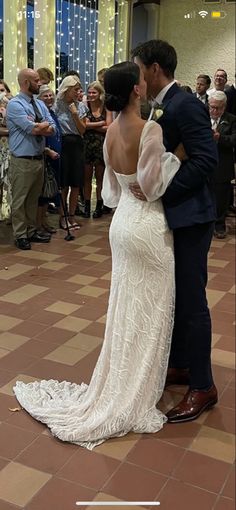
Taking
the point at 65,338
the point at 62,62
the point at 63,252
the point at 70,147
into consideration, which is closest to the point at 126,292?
the point at 65,338

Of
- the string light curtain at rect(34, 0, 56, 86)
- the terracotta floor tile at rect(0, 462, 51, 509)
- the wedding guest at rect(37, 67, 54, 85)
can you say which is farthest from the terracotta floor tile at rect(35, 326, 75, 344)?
the string light curtain at rect(34, 0, 56, 86)

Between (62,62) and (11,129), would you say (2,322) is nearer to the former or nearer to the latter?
(11,129)

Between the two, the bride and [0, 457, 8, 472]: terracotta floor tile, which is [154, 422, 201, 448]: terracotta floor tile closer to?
the bride

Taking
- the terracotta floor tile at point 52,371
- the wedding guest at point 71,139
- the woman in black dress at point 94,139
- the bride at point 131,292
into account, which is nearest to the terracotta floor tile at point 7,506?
the bride at point 131,292

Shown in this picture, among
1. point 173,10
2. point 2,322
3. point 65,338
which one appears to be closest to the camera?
point 173,10

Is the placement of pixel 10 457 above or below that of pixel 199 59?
below

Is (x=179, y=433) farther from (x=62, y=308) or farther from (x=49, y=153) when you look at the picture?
(x=49, y=153)

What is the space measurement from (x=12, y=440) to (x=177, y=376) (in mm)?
695

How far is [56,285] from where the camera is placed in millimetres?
3418

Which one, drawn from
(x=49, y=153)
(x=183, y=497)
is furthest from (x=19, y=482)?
(x=49, y=153)

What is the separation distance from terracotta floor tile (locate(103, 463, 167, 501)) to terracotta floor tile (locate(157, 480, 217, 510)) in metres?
0.03

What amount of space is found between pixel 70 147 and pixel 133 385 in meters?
3.16

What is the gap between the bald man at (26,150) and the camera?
3.95 metres

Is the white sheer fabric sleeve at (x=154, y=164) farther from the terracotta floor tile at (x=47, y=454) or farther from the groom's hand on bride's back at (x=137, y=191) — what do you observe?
the terracotta floor tile at (x=47, y=454)
